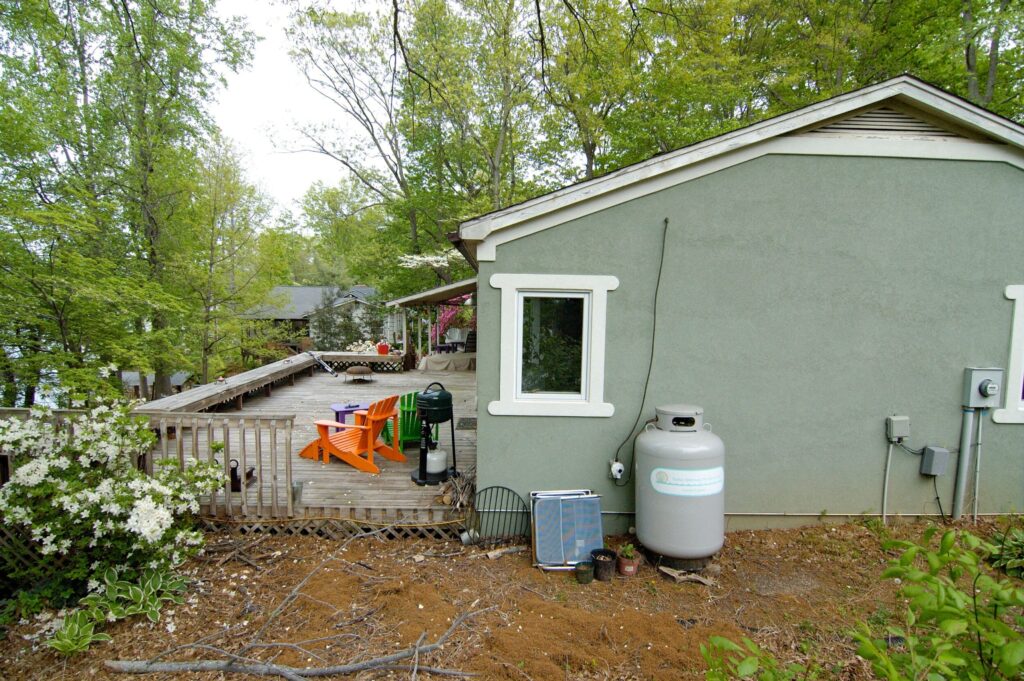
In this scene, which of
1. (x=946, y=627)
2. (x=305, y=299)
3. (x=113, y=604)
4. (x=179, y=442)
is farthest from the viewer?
(x=305, y=299)

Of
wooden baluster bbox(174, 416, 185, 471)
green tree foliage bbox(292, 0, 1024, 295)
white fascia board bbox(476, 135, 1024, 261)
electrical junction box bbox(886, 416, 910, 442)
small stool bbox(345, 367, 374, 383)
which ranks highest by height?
green tree foliage bbox(292, 0, 1024, 295)

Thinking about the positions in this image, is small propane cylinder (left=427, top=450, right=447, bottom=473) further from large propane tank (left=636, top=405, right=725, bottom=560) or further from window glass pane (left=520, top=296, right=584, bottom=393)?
large propane tank (left=636, top=405, right=725, bottom=560)

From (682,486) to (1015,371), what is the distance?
375cm

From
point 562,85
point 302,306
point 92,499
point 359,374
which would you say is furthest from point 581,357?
point 302,306

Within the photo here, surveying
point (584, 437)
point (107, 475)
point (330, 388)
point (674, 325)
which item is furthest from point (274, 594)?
point (330, 388)

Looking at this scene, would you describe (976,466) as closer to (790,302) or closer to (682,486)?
(790,302)

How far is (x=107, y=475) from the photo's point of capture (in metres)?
3.82

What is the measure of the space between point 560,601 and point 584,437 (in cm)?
145

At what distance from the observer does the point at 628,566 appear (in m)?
4.10

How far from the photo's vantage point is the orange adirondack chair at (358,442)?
18.9ft

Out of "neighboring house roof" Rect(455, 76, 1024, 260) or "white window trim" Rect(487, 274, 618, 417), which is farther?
"white window trim" Rect(487, 274, 618, 417)

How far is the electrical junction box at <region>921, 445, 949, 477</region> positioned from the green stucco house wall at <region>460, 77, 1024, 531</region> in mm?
106

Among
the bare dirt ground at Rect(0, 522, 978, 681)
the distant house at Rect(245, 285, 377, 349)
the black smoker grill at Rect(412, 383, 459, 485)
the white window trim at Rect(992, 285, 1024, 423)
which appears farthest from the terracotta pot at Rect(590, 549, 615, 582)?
the distant house at Rect(245, 285, 377, 349)

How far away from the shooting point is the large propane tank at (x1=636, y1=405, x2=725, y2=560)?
4008mm
